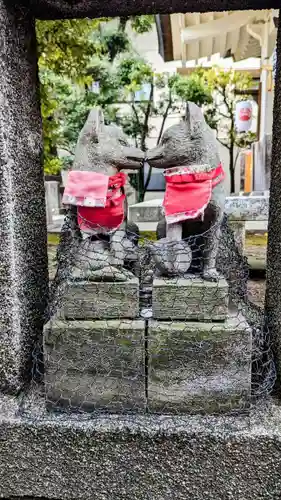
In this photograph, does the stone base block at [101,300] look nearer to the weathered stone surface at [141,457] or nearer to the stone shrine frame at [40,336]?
the stone shrine frame at [40,336]

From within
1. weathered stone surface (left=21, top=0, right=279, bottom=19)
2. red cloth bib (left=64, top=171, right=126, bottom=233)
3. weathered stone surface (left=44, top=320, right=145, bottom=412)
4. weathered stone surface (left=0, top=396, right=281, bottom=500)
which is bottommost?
weathered stone surface (left=0, top=396, right=281, bottom=500)

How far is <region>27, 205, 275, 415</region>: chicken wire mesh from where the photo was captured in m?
1.55

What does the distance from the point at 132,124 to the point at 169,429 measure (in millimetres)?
7997

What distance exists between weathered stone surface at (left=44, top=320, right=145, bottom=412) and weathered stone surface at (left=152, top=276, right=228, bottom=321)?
4.5 inches

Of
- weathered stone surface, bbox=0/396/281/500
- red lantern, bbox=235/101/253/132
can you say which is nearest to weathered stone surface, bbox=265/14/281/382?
weathered stone surface, bbox=0/396/281/500

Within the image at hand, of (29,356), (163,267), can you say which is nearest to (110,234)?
(163,267)

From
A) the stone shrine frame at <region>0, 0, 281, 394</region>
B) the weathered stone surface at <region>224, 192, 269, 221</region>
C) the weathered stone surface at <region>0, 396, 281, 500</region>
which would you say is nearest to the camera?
the weathered stone surface at <region>0, 396, 281, 500</region>

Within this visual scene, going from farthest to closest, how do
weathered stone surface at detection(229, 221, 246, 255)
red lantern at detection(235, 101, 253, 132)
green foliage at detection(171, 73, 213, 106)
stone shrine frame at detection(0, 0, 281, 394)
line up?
red lantern at detection(235, 101, 253, 132) → green foliage at detection(171, 73, 213, 106) → weathered stone surface at detection(229, 221, 246, 255) → stone shrine frame at detection(0, 0, 281, 394)

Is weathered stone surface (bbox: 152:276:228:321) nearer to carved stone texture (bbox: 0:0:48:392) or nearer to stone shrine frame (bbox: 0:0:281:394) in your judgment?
stone shrine frame (bbox: 0:0:281:394)

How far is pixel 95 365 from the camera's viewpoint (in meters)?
1.59

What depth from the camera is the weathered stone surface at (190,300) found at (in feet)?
5.11

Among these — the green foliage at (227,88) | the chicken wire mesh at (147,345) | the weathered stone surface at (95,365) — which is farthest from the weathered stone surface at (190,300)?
the green foliage at (227,88)

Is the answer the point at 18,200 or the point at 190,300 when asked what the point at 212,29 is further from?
the point at 190,300

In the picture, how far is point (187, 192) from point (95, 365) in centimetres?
72
